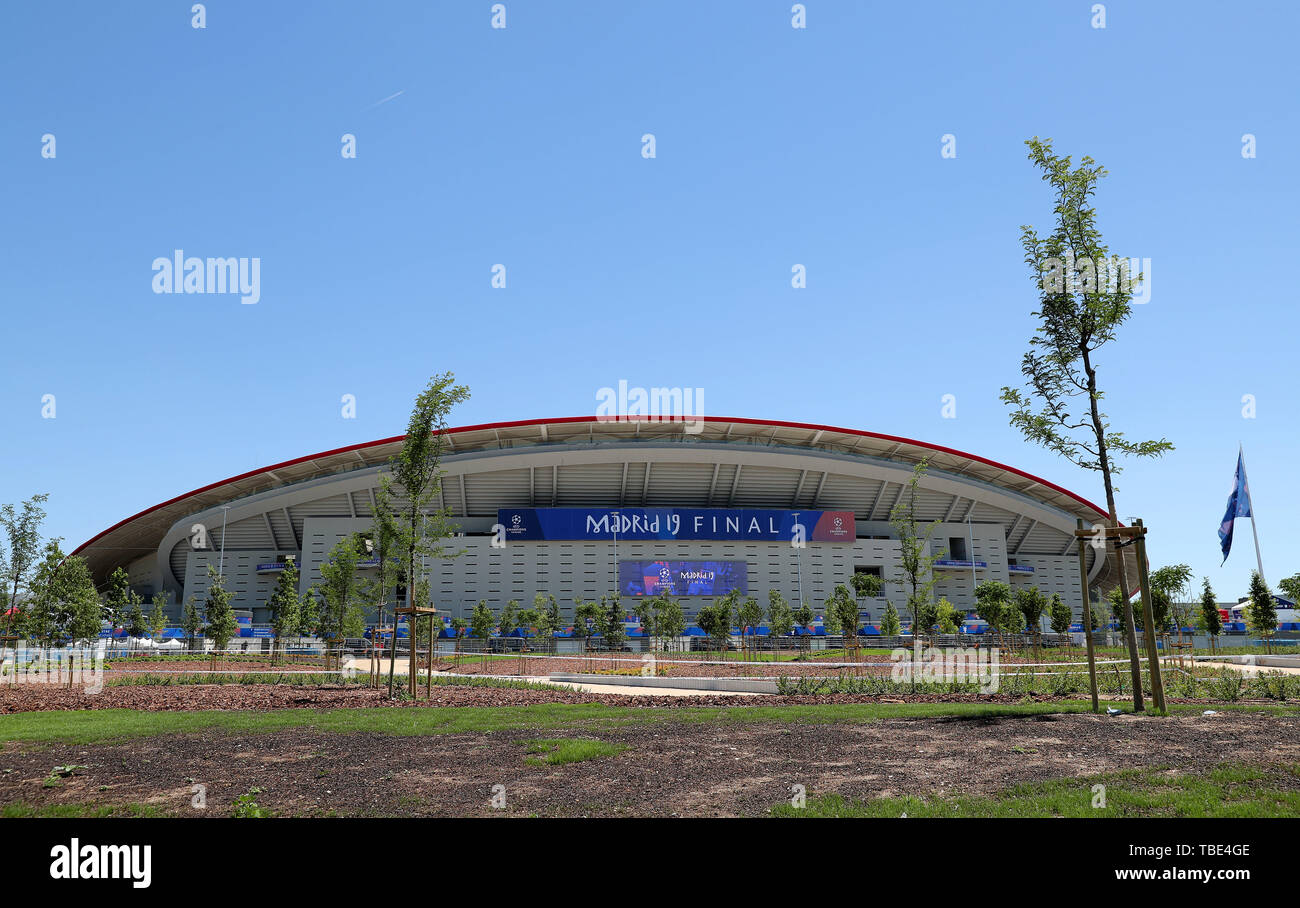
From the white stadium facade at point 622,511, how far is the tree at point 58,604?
2840cm

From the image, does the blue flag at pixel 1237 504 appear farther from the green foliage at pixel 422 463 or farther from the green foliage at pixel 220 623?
the green foliage at pixel 220 623

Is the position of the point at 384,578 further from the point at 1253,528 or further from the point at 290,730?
the point at 1253,528

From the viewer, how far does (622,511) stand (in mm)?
60156

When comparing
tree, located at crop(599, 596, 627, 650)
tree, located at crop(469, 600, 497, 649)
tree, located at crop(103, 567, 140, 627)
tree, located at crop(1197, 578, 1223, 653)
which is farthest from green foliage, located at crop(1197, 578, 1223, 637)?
tree, located at crop(103, 567, 140, 627)

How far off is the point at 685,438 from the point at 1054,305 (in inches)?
1820

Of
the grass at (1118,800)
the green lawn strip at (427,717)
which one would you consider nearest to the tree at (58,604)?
the green lawn strip at (427,717)

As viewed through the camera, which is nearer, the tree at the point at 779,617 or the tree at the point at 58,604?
the tree at the point at 58,604

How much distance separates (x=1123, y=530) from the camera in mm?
12711

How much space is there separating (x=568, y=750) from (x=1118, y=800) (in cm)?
506

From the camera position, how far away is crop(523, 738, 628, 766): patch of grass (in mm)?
8312

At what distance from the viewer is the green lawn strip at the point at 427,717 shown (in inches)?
446

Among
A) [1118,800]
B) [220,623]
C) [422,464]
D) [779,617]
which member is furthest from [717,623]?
[1118,800]

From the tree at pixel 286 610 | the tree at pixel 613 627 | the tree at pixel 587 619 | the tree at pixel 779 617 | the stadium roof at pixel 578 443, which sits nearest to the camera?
the tree at pixel 286 610

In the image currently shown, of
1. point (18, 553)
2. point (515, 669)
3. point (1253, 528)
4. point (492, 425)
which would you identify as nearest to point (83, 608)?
point (18, 553)
